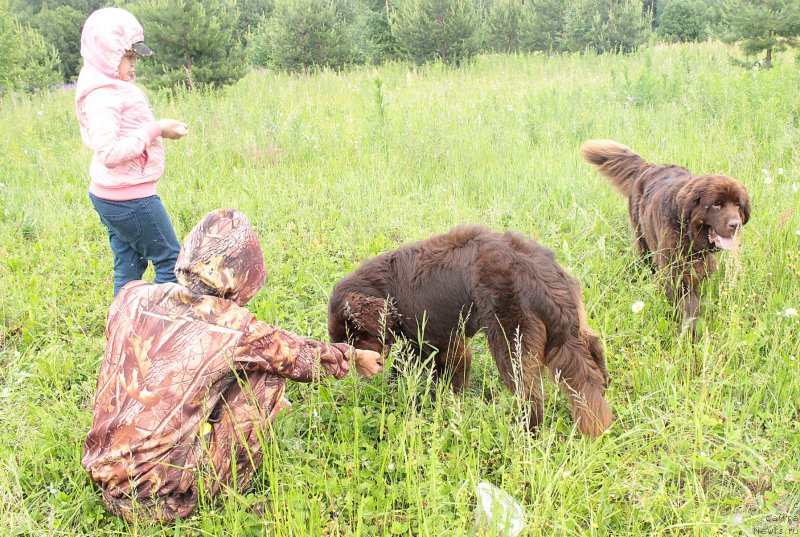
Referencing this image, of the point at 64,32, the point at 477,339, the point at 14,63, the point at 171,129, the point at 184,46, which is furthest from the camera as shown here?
the point at 64,32

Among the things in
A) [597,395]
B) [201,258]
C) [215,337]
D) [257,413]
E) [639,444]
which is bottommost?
[639,444]

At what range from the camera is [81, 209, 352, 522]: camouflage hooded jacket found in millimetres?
2322

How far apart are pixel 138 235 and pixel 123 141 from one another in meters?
0.63

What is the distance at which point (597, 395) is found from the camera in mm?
2824

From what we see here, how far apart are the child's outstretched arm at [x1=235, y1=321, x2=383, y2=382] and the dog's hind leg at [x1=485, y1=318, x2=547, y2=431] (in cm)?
63

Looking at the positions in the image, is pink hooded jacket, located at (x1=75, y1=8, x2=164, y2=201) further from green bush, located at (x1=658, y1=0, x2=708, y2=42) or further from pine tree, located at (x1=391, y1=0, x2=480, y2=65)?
green bush, located at (x1=658, y1=0, x2=708, y2=42)

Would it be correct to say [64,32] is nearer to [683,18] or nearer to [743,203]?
[683,18]

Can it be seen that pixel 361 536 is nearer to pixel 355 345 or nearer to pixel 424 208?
pixel 355 345

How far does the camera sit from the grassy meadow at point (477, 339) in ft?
7.98

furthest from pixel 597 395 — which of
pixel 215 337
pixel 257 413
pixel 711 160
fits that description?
pixel 711 160

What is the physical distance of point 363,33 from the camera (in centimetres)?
2078

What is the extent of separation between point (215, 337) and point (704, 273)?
10.6 feet

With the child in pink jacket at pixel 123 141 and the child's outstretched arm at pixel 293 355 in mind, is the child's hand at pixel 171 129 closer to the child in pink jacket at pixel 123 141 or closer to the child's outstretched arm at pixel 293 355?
the child in pink jacket at pixel 123 141

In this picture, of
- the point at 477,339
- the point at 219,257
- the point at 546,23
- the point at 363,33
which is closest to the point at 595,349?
the point at 477,339
